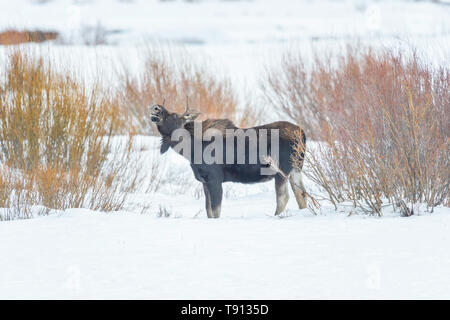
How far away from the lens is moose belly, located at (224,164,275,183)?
6.44 m

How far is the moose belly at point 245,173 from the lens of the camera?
6441 millimetres

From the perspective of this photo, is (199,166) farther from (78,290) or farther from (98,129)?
(78,290)

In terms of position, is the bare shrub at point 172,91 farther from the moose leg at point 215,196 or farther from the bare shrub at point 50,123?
the moose leg at point 215,196

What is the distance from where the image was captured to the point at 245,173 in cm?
646

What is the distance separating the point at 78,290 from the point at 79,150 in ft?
12.0

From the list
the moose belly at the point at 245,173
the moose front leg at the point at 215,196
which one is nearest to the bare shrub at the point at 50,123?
the moose front leg at the point at 215,196

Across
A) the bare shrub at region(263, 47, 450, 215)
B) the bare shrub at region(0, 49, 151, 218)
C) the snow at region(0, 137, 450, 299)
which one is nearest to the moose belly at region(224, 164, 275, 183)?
the snow at region(0, 137, 450, 299)

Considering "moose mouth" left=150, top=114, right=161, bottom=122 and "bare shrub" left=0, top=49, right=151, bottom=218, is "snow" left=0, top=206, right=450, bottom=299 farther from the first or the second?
"bare shrub" left=0, top=49, right=151, bottom=218

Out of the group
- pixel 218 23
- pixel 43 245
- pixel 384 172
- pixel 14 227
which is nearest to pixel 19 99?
pixel 14 227

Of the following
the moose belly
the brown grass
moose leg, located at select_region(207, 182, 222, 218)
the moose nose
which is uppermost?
the brown grass

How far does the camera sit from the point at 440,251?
4.73m
